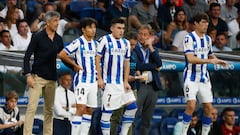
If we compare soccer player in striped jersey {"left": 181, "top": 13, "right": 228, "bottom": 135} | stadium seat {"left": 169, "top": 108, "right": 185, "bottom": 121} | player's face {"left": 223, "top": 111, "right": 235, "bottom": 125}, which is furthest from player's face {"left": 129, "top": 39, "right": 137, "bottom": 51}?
player's face {"left": 223, "top": 111, "right": 235, "bottom": 125}

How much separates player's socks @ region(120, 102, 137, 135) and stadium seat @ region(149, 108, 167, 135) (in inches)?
89.4

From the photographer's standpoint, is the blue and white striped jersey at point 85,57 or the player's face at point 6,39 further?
the player's face at point 6,39

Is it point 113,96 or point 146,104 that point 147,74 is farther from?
point 113,96

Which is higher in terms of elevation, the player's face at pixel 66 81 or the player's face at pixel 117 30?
the player's face at pixel 117 30

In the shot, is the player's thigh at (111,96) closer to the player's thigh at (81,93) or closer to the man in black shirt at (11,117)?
the player's thigh at (81,93)

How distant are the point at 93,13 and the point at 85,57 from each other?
377 centimetres

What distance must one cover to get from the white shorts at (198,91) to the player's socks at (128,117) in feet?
3.15

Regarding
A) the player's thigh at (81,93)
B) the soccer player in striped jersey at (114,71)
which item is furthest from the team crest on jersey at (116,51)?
the player's thigh at (81,93)

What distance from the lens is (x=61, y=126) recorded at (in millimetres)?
17984

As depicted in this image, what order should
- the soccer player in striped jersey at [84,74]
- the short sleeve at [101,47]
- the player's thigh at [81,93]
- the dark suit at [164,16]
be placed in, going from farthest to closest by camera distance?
the dark suit at [164,16], the short sleeve at [101,47], the soccer player in striped jersey at [84,74], the player's thigh at [81,93]

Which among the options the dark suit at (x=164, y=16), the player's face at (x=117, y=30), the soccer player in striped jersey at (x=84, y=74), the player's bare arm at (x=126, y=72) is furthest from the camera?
the dark suit at (x=164, y=16)

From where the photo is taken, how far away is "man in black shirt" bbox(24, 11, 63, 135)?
16.5m

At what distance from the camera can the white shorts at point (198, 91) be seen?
56.0ft

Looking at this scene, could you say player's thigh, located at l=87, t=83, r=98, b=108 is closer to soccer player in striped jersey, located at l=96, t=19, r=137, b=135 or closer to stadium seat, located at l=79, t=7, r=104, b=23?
soccer player in striped jersey, located at l=96, t=19, r=137, b=135
